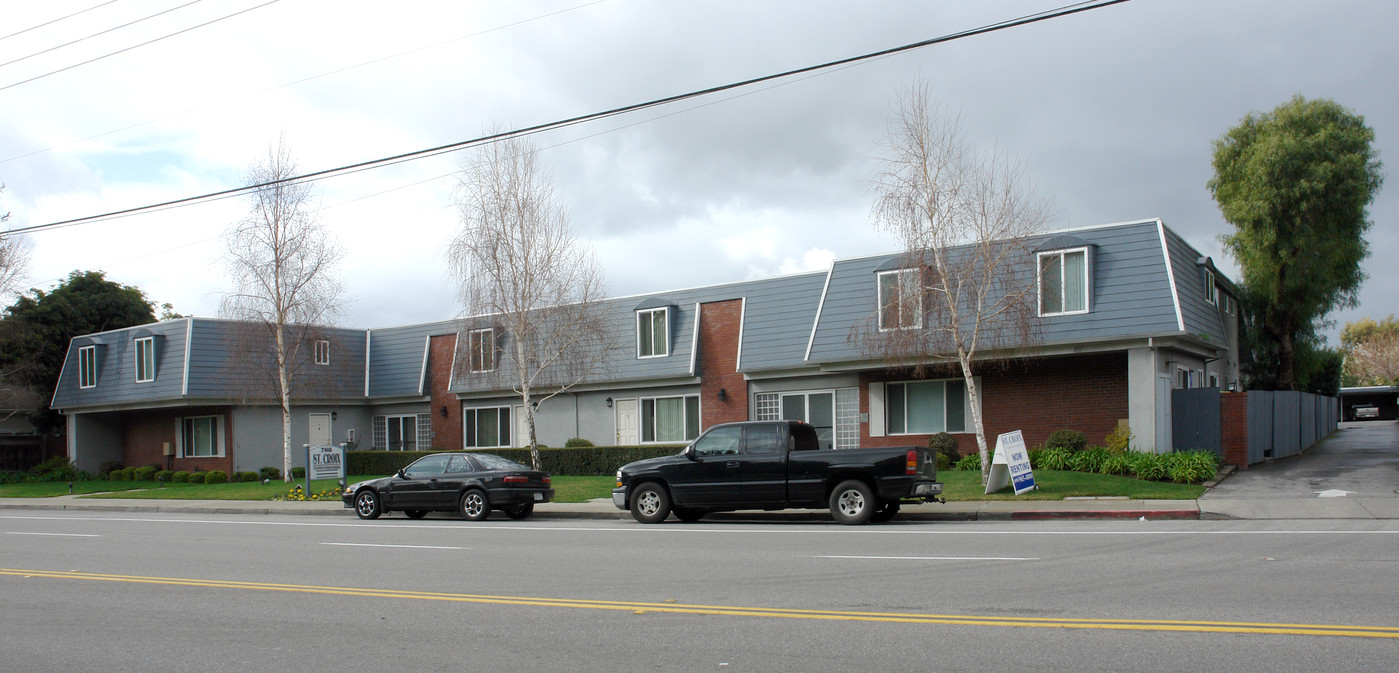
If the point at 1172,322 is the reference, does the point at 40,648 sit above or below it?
below

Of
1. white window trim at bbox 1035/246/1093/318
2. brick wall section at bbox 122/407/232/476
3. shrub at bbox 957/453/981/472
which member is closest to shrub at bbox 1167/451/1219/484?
white window trim at bbox 1035/246/1093/318

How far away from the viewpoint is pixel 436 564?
12.3 metres

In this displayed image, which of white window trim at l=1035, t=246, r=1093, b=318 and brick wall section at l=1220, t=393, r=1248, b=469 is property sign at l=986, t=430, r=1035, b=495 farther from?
brick wall section at l=1220, t=393, r=1248, b=469

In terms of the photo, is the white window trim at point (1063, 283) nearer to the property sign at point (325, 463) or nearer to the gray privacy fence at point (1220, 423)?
the gray privacy fence at point (1220, 423)

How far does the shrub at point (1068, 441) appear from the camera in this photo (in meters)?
22.1

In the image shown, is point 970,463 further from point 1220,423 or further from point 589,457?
point 589,457

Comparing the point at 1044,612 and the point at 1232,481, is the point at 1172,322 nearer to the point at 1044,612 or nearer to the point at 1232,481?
the point at 1232,481

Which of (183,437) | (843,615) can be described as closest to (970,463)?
(843,615)

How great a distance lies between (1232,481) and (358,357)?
31157mm

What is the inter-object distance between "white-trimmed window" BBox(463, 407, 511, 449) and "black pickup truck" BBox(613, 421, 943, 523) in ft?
58.2

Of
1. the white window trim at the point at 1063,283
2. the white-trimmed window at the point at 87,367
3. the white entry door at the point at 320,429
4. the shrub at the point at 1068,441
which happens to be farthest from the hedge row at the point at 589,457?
the white-trimmed window at the point at 87,367

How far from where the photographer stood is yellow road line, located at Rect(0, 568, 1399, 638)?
7047mm

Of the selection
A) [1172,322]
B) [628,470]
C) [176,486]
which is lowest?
[176,486]

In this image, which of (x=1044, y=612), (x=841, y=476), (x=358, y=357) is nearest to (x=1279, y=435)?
(x=841, y=476)
